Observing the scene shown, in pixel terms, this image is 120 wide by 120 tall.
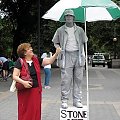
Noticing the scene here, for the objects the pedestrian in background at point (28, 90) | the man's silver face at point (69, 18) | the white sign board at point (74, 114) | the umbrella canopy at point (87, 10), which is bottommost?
the white sign board at point (74, 114)

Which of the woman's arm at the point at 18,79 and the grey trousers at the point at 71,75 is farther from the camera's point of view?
the grey trousers at the point at 71,75

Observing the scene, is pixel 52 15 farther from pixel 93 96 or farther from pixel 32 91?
pixel 93 96

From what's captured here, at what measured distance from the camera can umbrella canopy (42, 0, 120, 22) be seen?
7.57 metres

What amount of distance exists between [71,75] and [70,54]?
40 cm

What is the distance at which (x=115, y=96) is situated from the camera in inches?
580

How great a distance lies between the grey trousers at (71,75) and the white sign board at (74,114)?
32.1 inches

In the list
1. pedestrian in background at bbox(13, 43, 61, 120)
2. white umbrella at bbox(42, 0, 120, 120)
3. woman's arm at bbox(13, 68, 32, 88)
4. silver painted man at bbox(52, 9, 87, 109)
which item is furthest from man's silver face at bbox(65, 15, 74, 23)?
woman's arm at bbox(13, 68, 32, 88)

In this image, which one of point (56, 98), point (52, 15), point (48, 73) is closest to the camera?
point (52, 15)

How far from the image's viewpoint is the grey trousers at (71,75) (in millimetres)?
7755

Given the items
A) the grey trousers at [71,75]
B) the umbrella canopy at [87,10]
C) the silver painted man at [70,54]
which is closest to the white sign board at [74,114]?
the silver painted man at [70,54]

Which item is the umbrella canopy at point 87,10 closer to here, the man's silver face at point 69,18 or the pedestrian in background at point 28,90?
the man's silver face at point 69,18

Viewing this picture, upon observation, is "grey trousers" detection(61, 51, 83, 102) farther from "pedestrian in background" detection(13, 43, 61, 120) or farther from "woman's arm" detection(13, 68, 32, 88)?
"woman's arm" detection(13, 68, 32, 88)

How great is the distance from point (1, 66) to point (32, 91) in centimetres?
1753

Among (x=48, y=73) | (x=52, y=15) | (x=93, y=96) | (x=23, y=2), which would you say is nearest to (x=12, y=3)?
(x=23, y=2)
